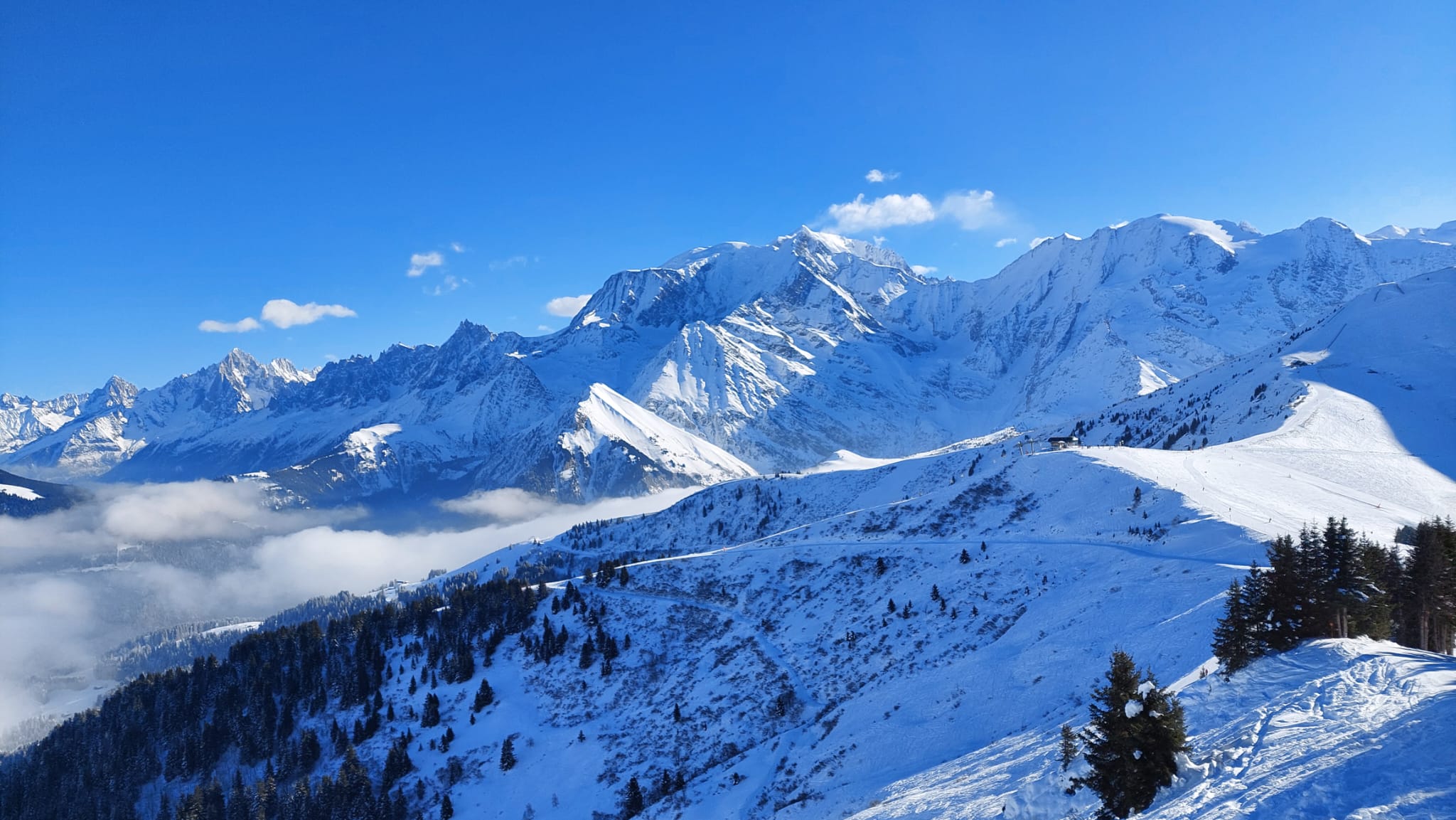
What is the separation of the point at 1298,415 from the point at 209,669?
19887 cm

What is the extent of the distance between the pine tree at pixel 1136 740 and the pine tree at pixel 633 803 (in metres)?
47.8

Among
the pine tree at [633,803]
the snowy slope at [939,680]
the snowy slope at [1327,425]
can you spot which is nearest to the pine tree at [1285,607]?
the snowy slope at [939,680]

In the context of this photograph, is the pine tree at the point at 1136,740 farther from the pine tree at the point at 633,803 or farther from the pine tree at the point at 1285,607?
the pine tree at the point at 633,803

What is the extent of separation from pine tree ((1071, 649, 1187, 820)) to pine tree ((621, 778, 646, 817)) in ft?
157

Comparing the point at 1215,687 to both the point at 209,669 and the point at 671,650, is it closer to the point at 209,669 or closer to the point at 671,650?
the point at 671,650

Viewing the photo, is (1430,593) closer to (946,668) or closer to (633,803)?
(946,668)

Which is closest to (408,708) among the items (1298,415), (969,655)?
(969,655)

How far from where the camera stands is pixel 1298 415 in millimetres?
115312

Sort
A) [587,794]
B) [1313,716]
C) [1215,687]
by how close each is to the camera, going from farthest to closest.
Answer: [587,794], [1215,687], [1313,716]

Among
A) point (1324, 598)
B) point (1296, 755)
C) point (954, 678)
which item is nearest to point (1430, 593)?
point (1324, 598)

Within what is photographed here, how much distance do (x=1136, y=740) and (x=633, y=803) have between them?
50.5m

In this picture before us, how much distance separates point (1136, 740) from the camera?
19375 millimetres

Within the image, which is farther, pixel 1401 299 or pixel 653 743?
pixel 1401 299

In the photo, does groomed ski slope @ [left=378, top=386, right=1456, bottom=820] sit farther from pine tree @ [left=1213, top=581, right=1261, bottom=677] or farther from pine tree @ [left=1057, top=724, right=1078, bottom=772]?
pine tree @ [left=1213, top=581, right=1261, bottom=677]
